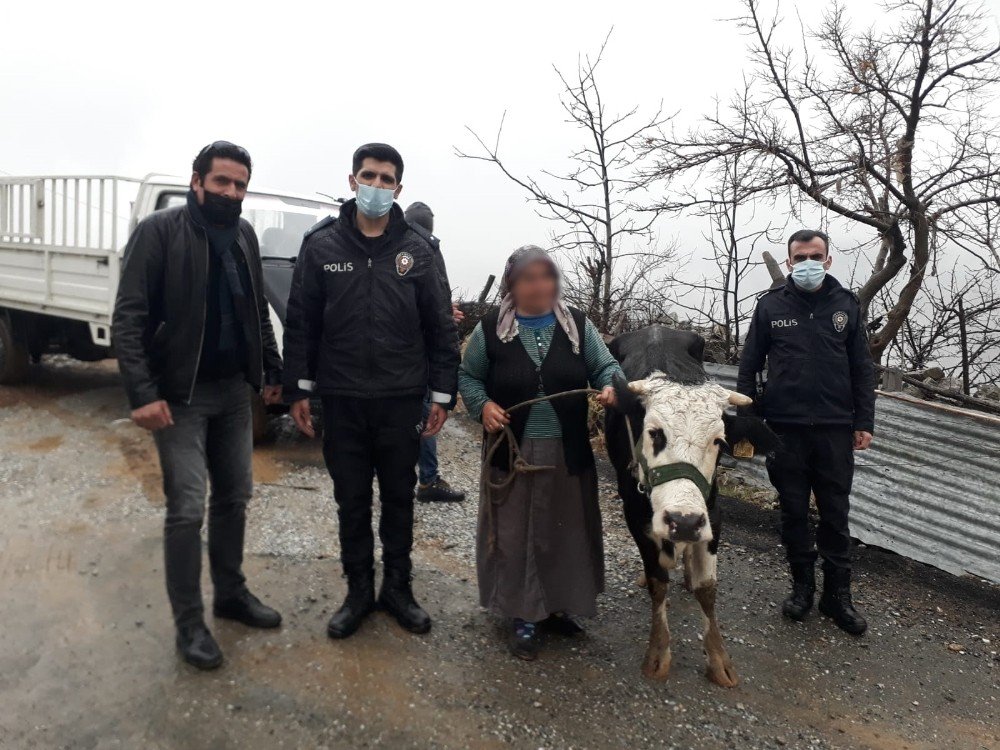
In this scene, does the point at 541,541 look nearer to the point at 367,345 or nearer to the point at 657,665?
the point at 657,665

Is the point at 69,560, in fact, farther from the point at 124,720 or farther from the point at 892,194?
the point at 892,194

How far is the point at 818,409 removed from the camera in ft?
11.8

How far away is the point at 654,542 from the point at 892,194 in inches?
174

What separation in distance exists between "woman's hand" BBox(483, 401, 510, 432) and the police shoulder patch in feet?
2.19

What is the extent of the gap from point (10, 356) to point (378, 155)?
666 cm

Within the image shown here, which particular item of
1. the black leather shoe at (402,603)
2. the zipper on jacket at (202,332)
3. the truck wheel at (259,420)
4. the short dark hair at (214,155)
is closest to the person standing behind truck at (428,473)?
the truck wheel at (259,420)

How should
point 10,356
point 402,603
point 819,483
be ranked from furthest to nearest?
point 10,356 < point 819,483 < point 402,603

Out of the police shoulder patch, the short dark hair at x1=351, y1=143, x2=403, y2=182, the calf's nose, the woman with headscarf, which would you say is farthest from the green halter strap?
the short dark hair at x1=351, y1=143, x2=403, y2=182

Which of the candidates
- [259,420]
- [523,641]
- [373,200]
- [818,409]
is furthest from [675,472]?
[259,420]

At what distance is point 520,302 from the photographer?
3100 mm

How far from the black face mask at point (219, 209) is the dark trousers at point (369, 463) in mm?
836

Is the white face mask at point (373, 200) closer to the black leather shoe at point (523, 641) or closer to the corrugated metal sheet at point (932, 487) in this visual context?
the black leather shoe at point (523, 641)

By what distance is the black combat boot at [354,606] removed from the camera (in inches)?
125

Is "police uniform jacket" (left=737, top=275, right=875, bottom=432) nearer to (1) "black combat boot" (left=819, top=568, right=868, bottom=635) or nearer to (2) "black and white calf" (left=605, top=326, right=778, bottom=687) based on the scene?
(2) "black and white calf" (left=605, top=326, right=778, bottom=687)
